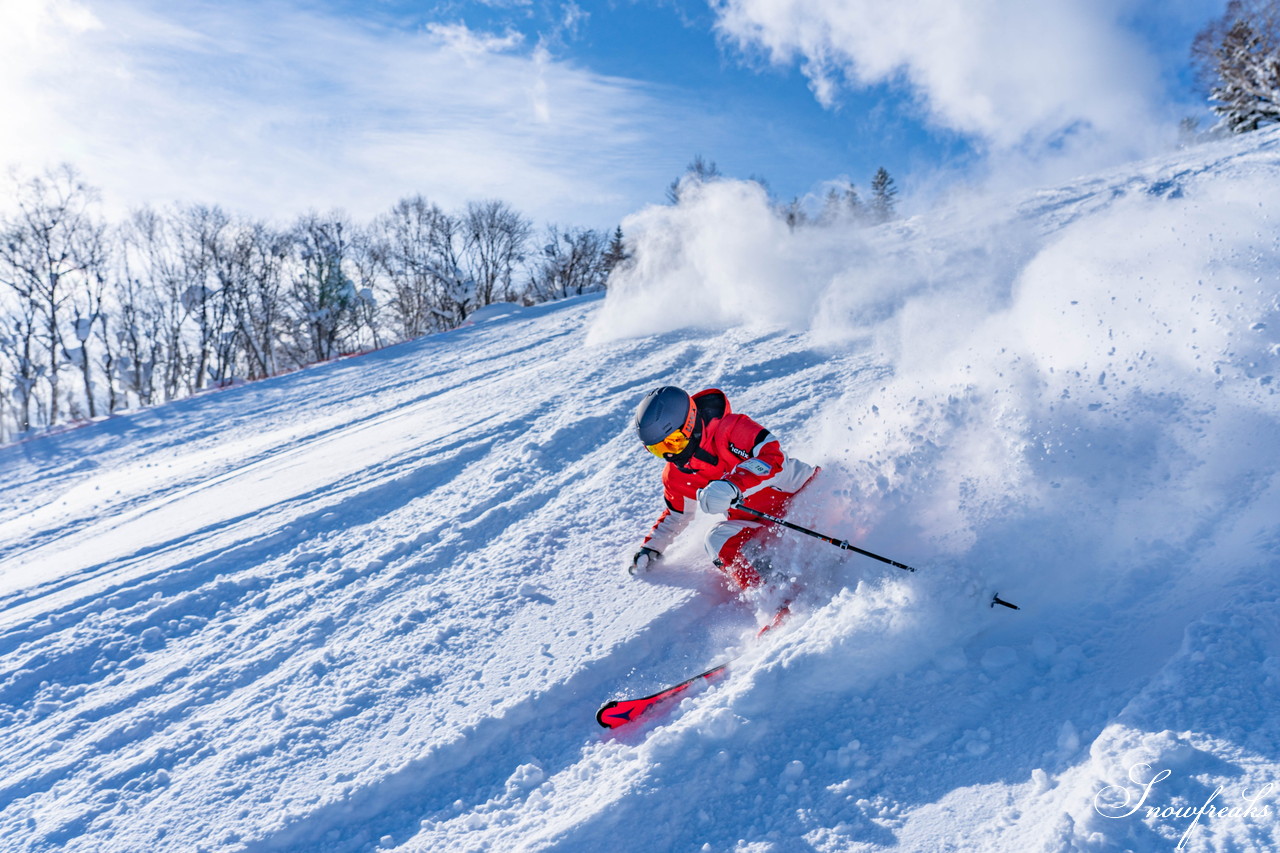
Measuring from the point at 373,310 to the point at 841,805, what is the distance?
140ft

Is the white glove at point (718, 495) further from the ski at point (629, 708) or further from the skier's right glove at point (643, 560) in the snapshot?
the ski at point (629, 708)

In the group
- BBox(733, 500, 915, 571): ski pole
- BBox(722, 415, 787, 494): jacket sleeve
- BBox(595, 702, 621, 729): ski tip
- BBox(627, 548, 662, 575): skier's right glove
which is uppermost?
BBox(722, 415, 787, 494): jacket sleeve

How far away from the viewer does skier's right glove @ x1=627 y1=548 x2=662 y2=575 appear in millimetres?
4035

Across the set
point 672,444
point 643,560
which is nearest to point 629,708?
point 643,560

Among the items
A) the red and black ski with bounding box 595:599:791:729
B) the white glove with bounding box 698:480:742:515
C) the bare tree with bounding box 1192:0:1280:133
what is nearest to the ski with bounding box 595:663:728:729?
the red and black ski with bounding box 595:599:791:729

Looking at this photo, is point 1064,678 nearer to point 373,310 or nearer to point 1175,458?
point 1175,458

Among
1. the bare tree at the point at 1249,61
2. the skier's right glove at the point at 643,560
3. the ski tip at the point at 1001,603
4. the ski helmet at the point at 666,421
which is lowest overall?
the skier's right glove at the point at 643,560

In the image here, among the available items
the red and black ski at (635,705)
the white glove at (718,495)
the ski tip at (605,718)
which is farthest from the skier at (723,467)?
the ski tip at (605,718)

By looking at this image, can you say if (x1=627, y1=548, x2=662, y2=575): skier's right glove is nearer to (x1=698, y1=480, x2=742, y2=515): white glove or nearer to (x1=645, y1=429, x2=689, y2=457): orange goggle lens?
(x1=698, y1=480, x2=742, y2=515): white glove

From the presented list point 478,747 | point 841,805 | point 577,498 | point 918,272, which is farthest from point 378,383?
point 841,805

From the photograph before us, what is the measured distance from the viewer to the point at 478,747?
2924 millimetres

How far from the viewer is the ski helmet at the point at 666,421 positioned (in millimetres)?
3756

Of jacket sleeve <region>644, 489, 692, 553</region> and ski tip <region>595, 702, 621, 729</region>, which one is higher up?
jacket sleeve <region>644, 489, 692, 553</region>

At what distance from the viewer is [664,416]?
148 inches
